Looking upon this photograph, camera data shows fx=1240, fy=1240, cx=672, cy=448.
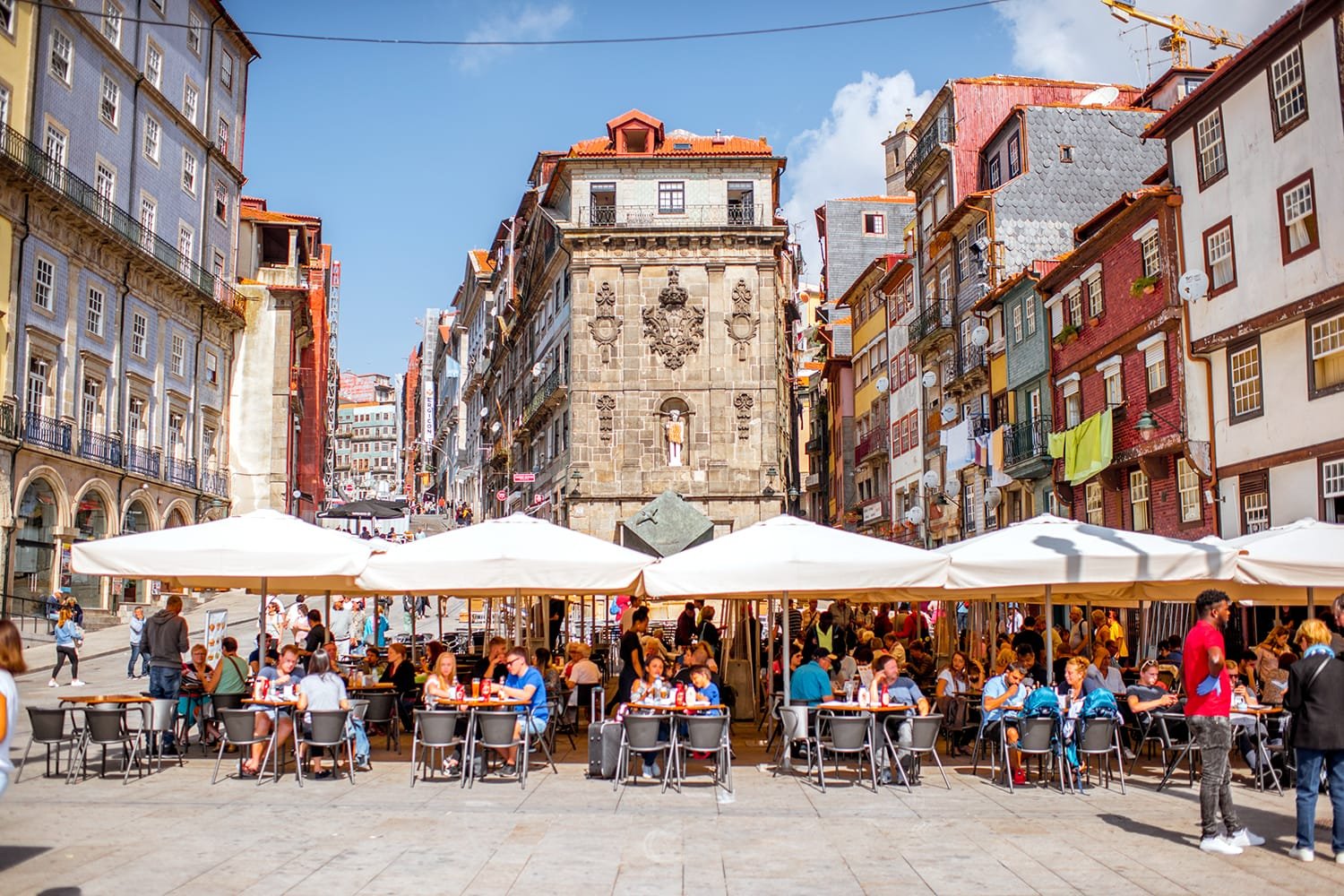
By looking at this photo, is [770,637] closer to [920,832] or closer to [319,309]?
[920,832]

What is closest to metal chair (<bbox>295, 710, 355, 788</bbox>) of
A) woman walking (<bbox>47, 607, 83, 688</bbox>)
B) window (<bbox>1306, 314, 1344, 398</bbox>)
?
woman walking (<bbox>47, 607, 83, 688</bbox>)

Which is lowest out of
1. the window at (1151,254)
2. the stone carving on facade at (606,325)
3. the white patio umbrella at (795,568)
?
the white patio umbrella at (795,568)

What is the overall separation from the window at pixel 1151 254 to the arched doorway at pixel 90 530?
98.1 ft

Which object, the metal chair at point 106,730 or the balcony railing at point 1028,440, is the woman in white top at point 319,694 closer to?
the metal chair at point 106,730

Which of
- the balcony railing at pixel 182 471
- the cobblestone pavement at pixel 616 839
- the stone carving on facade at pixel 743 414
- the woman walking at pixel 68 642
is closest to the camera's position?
the cobblestone pavement at pixel 616 839

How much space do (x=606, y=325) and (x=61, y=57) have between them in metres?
20.0

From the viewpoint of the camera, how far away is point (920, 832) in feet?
32.1

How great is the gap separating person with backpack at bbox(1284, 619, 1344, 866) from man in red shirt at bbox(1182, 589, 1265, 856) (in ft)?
1.54

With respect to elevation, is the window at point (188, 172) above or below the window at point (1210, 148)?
above

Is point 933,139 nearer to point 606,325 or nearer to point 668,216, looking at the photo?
point 668,216

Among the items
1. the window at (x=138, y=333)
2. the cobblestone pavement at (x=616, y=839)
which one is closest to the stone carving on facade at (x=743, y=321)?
the window at (x=138, y=333)

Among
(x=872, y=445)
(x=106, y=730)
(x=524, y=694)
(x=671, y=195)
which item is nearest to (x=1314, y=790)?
(x=524, y=694)

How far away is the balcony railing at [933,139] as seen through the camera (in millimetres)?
42228

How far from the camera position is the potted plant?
26906 mm
